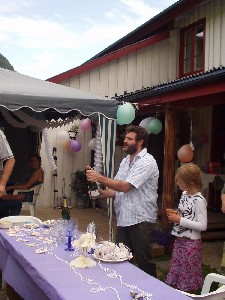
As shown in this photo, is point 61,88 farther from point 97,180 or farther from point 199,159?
point 199,159

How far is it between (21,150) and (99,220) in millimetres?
2669

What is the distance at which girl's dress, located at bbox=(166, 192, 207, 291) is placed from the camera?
13.7ft

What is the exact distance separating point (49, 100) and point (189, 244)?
2.79 meters

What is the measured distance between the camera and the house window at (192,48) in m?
10.0

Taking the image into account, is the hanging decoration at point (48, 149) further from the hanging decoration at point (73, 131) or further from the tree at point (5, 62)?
the tree at point (5, 62)

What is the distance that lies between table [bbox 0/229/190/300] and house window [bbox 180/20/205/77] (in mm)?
7477

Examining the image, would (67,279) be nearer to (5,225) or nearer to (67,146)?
(5,225)

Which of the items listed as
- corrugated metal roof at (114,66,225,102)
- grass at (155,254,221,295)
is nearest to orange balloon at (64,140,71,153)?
corrugated metal roof at (114,66,225,102)

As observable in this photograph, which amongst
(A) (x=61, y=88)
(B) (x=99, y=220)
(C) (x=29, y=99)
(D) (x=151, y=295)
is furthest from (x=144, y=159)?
(B) (x=99, y=220)

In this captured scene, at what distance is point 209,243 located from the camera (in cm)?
765

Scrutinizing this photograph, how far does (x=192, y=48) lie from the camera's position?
10242mm

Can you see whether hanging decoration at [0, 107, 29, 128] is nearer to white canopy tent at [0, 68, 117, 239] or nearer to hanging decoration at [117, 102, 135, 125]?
white canopy tent at [0, 68, 117, 239]

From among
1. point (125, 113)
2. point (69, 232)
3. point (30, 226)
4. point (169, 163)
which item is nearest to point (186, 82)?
point (125, 113)

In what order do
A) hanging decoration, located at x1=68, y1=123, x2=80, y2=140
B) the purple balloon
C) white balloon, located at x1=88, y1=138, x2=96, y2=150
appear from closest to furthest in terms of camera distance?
white balloon, located at x1=88, y1=138, x2=96, y2=150 < the purple balloon < hanging decoration, located at x1=68, y1=123, x2=80, y2=140
